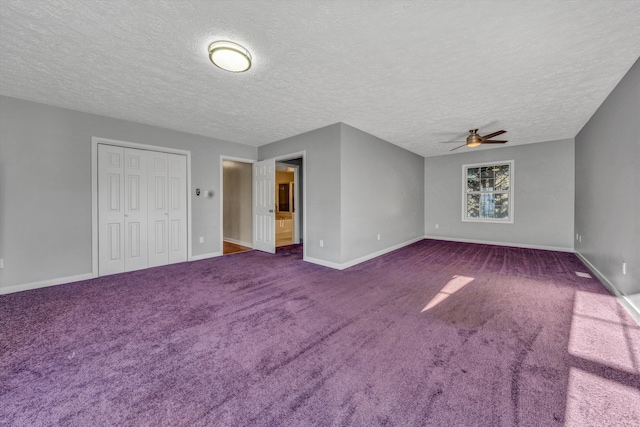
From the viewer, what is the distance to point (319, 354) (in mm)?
1803

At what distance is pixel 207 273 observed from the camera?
3.87 m

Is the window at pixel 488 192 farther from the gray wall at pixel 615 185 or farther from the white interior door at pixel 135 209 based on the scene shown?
the white interior door at pixel 135 209

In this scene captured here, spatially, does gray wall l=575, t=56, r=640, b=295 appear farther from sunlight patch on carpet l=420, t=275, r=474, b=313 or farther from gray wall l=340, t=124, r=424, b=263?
gray wall l=340, t=124, r=424, b=263

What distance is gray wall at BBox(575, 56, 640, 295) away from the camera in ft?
8.03

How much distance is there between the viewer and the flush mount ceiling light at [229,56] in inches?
81.6

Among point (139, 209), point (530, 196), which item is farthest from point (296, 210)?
point (530, 196)

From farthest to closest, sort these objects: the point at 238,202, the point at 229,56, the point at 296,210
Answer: the point at 296,210 → the point at 238,202 → the point at 229,56

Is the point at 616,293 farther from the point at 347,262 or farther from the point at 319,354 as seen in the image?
the point at 319,354

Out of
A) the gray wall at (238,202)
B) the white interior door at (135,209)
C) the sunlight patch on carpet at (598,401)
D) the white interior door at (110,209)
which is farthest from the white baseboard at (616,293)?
the white interior door at (110,209)

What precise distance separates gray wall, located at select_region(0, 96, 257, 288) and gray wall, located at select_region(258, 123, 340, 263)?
3.02 meters

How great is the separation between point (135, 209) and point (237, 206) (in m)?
2.68

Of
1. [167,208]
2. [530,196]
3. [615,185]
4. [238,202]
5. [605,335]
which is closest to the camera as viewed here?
[605,335]

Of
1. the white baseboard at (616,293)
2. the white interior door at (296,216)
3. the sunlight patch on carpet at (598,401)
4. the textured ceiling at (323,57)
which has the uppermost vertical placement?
the textured ceiling at (323,57)

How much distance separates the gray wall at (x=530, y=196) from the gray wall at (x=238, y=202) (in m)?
5.58
